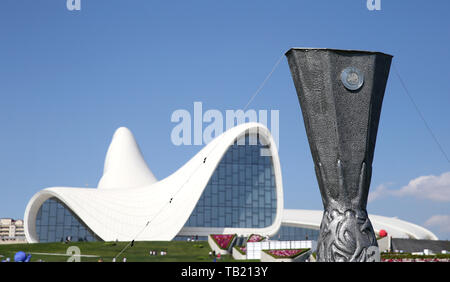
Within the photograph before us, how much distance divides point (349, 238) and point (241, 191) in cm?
2710

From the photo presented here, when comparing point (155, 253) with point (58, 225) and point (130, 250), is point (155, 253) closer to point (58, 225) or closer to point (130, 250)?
point (130, 250)

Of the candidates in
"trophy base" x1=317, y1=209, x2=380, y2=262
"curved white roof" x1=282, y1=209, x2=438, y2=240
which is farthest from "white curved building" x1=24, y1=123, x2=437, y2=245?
"trophy base" x1=317, y1=209, x2=380, y2=262

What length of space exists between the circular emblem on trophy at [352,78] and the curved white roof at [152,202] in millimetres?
22405

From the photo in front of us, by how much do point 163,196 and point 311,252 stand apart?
17.8m

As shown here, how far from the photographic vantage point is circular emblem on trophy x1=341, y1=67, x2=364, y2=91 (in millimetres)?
13273

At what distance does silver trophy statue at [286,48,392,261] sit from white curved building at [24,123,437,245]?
23.9 metres

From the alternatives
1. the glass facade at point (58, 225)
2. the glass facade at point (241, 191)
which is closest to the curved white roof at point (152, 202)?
the glass facade at point (58, 225)

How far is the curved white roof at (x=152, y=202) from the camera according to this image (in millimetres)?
35969

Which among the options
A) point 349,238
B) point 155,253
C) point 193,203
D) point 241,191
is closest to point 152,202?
point 193,203

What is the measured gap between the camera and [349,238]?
13.1 m

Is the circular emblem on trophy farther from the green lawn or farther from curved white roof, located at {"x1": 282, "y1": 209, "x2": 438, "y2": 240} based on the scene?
curved white roof, located at {"x1": 282, "y1": 209, "x2": 438, "y2": 240}
